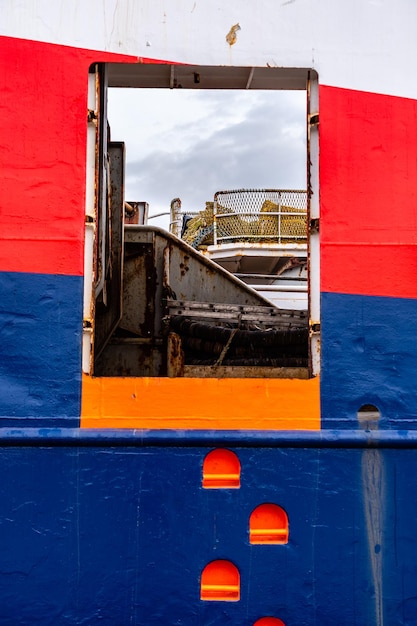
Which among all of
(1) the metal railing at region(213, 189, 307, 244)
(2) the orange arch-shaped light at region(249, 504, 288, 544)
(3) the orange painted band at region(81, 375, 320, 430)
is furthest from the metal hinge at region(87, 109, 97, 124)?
(1) the metal railing at region(213, 189, 307, 244)

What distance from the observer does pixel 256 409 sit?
7.82 ft

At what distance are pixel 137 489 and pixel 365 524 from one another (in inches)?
34.8

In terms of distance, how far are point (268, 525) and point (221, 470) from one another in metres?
0.28

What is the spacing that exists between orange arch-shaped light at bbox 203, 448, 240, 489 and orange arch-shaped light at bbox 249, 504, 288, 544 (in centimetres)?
14

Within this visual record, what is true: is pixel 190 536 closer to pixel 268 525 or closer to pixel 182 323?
pixel 268 525

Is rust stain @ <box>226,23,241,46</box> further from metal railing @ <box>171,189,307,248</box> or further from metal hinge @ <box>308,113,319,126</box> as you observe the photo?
metal railing @ <box>171,189,307,248</box>

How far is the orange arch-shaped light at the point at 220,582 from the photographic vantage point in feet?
7.58

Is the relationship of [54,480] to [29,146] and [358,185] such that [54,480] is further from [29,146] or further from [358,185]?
Answer: [358,185]

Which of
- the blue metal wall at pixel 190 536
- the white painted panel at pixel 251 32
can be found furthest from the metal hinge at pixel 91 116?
the blue metal wall at pixel 190 536

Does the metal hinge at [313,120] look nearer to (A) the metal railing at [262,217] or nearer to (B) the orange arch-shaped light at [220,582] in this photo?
(B) the orange arch-shaped light at [220,582]

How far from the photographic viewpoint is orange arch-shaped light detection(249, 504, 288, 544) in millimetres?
2334

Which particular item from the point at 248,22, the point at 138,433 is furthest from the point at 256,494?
the point at 248,22

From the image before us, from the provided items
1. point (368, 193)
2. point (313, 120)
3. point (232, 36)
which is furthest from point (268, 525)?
point (232, 36)

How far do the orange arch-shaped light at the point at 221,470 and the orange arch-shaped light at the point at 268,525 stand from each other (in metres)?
0.14
